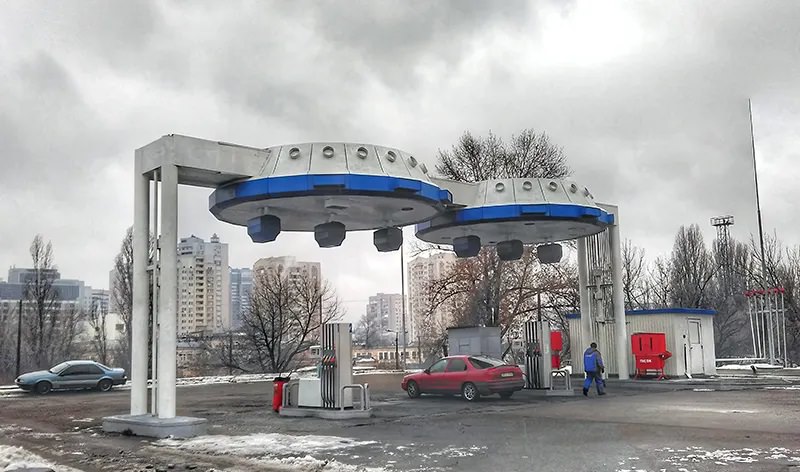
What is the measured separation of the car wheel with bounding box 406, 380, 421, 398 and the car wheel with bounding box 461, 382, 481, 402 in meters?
1.88

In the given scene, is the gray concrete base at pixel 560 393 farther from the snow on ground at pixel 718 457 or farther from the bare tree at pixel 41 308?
the bare tree at pixel 41 308

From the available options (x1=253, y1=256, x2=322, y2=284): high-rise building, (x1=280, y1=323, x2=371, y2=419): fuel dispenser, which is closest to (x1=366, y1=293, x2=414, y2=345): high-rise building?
(x1=253, y1=256, x2=322, y2=284): high-rise building

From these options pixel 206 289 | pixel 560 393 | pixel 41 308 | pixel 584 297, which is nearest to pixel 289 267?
pixel 41 308

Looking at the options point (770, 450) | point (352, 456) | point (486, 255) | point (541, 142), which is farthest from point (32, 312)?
point (770, 450)

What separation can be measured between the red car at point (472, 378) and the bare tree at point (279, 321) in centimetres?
2706

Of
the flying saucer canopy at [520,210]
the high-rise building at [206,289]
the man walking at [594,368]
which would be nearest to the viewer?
the man walking at [594,368]

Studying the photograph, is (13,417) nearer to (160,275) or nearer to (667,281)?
(160,275)

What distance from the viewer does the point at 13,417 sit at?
19094 millimetres

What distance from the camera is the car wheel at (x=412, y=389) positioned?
881 inches

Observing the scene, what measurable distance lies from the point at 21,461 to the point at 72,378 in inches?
804

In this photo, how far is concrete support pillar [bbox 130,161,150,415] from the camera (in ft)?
49.9

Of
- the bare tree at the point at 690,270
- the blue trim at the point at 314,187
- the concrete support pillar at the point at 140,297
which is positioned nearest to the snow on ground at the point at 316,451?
the concrete support pillar at the point at 140,297

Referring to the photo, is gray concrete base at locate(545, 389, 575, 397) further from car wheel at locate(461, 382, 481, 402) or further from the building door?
the building door

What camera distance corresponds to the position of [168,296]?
1482 cm
